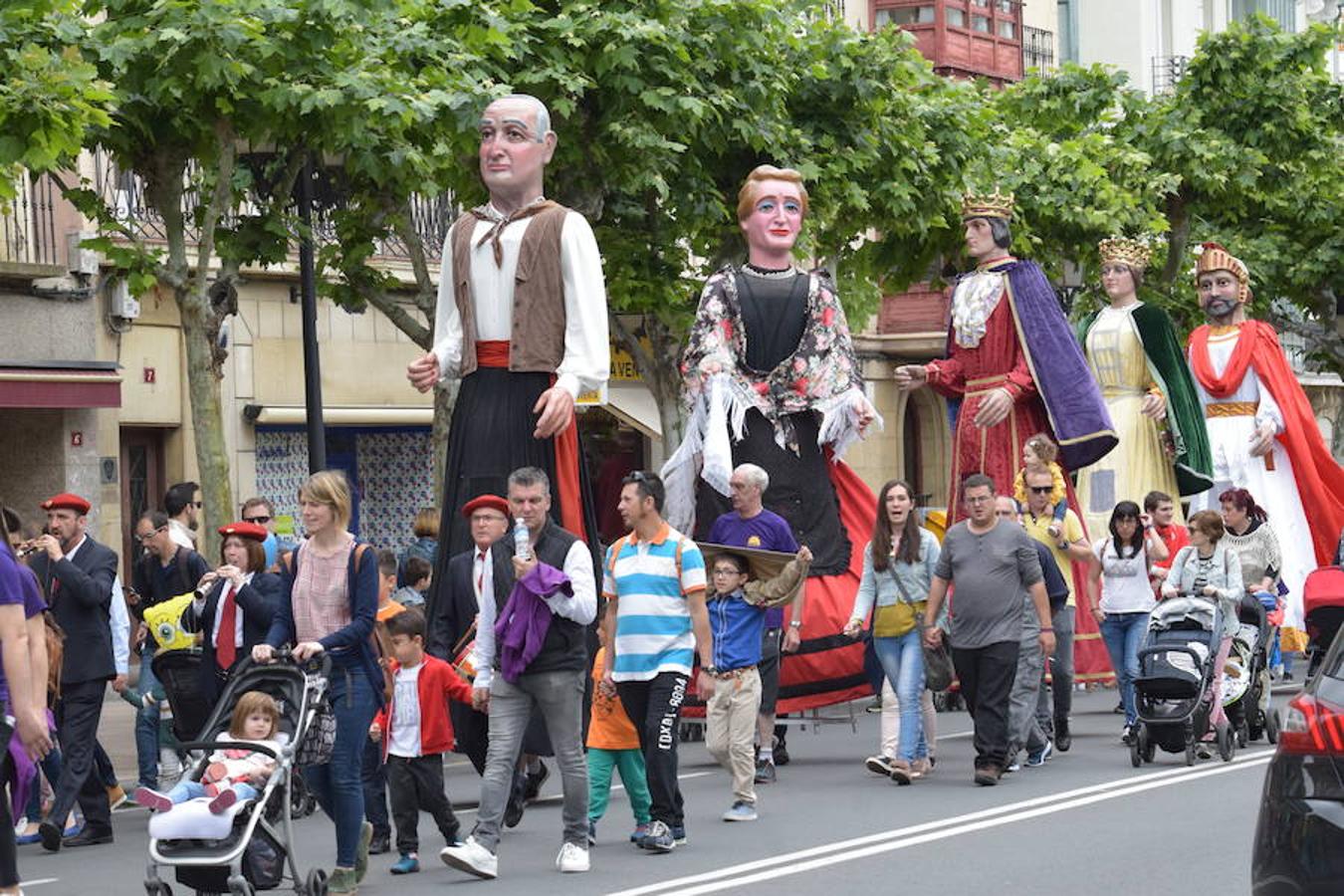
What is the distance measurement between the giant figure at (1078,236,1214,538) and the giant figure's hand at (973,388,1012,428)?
1998 mm

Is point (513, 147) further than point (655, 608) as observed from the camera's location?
Yes

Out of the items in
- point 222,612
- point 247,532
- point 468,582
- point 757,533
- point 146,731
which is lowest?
point 146,731

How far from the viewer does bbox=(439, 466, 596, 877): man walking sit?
10930mm

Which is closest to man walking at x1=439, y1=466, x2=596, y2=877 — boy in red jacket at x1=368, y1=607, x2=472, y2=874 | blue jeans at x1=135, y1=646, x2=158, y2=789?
boy in red jacket at x1=368, y1=607, x2=472, y2=874

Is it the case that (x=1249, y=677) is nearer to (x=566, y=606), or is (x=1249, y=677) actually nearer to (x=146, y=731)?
(x=566, y=606)

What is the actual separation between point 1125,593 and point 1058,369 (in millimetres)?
1541

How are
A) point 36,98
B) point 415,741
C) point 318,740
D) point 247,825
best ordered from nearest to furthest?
1. point 247,825
2. point 318,740
3. point 415,741
4. point 36,98

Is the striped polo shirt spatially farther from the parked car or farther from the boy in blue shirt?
the parked car

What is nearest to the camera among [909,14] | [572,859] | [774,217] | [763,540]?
[572,859]

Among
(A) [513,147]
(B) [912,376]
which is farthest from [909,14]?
(A) [513,147]

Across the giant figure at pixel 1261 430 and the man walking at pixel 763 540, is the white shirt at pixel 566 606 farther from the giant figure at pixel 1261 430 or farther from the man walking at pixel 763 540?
the giant figure at pixel 1261 430

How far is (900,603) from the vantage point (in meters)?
14.2

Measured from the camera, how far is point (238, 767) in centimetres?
997

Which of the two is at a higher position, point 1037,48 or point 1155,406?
point 1037,48
